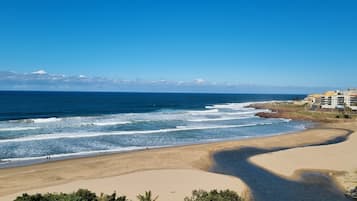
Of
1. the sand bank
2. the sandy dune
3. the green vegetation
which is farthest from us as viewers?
the sand bank

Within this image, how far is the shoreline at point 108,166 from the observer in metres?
17.5

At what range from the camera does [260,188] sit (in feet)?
55.7

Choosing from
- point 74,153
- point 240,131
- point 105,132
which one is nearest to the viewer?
point 74,153

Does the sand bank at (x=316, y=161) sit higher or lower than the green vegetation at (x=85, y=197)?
lower

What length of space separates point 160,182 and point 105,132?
20430 millimetres

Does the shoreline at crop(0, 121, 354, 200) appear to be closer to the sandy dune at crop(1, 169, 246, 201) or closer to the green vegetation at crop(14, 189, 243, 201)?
the sandy dune at crop(1, 169, 246, 201)

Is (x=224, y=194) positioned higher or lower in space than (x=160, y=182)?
higher

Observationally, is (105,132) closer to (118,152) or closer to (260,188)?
(118,152)

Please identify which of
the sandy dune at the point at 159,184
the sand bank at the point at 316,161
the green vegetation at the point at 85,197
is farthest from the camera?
the sand bank at the point at 316,161

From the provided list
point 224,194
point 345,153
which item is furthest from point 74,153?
point 345,153

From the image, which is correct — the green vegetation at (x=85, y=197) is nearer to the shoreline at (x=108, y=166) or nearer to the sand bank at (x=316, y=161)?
the shoreline at (x=108, y=166)

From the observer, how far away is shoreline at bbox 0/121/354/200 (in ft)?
57.3

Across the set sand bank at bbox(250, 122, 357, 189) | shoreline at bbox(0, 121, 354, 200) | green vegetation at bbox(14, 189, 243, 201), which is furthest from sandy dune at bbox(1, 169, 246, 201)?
sand bank at bbox(250, 122, 357, 189)

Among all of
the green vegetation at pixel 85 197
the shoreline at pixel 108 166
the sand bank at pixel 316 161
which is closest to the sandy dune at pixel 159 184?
the shoreline at pixel 108 166
